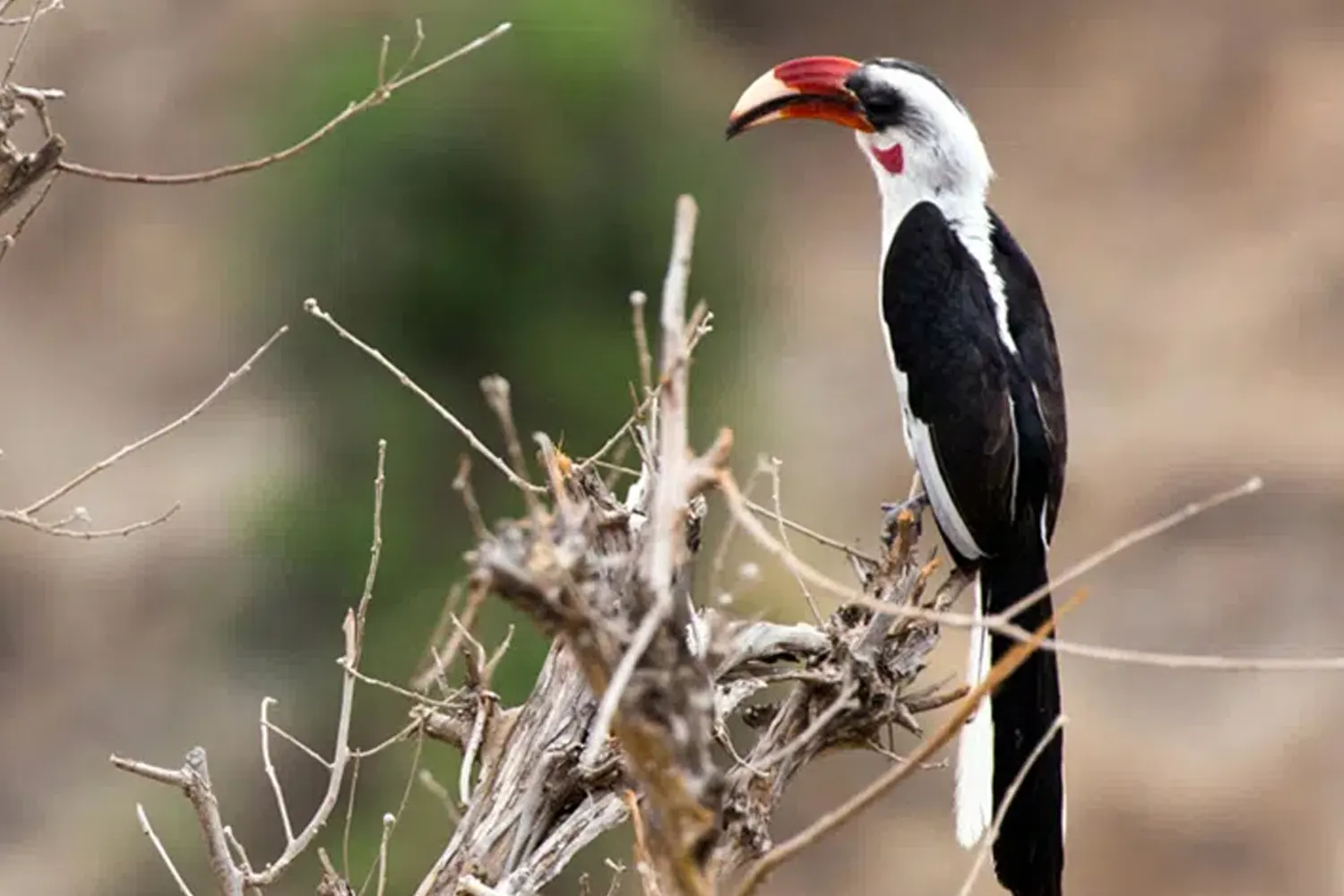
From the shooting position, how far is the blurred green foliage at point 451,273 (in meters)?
5.54

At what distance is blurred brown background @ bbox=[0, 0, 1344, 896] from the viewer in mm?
6195

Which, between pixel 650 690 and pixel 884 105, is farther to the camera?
pixel 884 105

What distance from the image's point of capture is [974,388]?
7.72 ft

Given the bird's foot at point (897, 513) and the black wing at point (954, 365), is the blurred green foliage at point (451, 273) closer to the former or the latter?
the black wing at point (954, 365)

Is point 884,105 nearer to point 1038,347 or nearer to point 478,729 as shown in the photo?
point 1038,347

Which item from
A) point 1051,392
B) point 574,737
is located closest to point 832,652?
point 574,737

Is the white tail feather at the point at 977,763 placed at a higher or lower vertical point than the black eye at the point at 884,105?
lower

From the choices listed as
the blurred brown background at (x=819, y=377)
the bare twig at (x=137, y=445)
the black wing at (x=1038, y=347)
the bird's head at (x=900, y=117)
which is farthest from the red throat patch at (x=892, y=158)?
the blurred brown background at (x=819, y=377)

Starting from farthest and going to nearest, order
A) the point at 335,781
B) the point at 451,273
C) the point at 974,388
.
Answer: the point at 451,273 → the point at 974,388 → the point at 335,781

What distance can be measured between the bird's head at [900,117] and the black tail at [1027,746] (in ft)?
1.66

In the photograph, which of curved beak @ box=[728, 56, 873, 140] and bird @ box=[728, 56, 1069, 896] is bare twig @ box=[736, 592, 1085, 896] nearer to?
bird @ box=[728, 56, 1069, 896]

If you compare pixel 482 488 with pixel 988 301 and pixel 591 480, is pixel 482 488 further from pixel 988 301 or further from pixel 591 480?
pixel 591 480

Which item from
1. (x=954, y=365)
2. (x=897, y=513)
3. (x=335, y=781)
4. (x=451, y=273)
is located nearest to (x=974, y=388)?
(x=954, y=365)

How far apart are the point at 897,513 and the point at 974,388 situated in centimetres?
26
